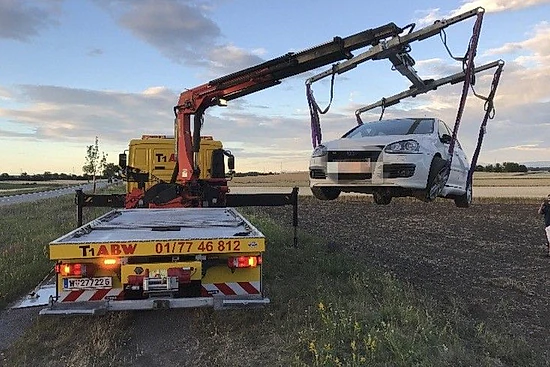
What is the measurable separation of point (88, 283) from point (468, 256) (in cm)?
839

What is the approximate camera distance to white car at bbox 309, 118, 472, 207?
698 cm

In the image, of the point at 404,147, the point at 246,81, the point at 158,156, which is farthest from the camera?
the point at 158,156

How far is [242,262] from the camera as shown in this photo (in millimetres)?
5891

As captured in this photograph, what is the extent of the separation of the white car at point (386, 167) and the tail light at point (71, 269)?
320 centimetres

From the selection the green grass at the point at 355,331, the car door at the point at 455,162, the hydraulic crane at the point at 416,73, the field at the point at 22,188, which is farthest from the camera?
the field at the point at 22,188

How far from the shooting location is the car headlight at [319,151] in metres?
7.53

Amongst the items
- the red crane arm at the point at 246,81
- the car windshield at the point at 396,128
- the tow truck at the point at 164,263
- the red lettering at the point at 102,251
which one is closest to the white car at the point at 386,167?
the car windshield at the point at 396,128

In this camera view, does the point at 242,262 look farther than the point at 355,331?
Yes

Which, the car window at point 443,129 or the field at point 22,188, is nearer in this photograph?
the car window at point 443,129

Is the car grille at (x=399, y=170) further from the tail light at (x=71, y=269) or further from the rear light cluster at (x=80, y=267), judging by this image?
the tail light at (x=71, y=269)

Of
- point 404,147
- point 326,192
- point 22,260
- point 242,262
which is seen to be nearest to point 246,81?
point 326,192

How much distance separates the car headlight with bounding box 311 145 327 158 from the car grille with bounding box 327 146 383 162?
19cm

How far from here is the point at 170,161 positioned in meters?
12.6

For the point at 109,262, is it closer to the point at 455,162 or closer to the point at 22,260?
the point at 455,162
